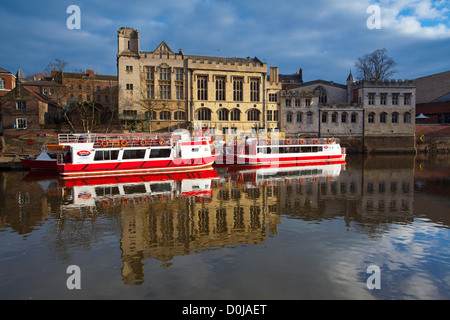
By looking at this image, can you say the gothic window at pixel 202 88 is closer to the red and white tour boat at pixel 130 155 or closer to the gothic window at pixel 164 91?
the gothic window at pixel 164 91

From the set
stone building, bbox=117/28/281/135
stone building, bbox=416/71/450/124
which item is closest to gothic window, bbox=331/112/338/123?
stone building, bbox=117/28/281/135

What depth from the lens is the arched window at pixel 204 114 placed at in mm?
52556

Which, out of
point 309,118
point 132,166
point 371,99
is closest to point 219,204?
point 132,166

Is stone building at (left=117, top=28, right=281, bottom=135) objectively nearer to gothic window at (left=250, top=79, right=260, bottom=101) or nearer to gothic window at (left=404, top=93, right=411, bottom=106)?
gothic window at (left=250, top=79, right=260, bottom=101)

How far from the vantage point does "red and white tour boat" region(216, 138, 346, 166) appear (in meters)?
38.6

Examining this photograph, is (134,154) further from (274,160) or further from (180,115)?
(180,115)

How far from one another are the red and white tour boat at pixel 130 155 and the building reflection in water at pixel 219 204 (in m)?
2.21

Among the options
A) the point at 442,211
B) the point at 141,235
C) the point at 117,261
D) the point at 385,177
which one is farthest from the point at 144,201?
the point at 385,177

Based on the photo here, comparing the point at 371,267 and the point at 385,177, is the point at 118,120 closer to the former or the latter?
the point at 385,177

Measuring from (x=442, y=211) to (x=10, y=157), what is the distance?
4317 cm

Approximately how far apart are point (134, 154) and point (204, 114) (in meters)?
22.7

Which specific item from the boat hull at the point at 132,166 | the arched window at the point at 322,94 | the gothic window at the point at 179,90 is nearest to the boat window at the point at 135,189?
the boat hull at the point at 132,166

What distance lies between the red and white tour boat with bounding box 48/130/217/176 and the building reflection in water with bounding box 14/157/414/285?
2.21 meters

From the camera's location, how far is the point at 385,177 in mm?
30391
